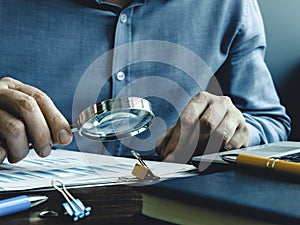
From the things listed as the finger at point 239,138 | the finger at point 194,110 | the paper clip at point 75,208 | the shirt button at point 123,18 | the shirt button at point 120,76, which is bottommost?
the finger at point 239,138

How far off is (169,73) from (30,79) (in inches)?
12.4

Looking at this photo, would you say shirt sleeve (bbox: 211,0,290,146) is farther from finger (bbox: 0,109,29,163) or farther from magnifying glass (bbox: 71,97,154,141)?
finger (bbox: 0,109,29,163)

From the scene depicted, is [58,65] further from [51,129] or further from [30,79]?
[51,129]

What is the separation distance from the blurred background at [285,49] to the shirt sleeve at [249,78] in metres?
0.29

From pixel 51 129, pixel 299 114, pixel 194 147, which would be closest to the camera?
pixel 51 129

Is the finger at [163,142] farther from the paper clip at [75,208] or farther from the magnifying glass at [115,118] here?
the paper clip at [75,208]

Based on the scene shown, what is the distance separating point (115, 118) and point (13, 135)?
0.15m

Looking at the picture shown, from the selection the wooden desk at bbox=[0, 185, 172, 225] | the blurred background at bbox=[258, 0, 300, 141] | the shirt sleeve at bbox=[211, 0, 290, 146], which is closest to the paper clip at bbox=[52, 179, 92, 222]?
the wooden desk at bbox=[0, 185, 172, 225]

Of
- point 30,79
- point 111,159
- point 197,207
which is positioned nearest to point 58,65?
point 30,79

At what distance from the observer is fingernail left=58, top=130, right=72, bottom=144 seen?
2.50 ft

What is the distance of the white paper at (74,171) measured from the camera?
2.17 feet

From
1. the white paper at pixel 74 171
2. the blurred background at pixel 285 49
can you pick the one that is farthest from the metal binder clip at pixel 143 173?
the blurred background at pixel 285 49

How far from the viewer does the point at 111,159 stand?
84 centimetres

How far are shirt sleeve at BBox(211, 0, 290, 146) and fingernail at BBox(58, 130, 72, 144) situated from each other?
61 cm
